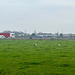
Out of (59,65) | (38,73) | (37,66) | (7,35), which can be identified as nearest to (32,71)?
(38,73)

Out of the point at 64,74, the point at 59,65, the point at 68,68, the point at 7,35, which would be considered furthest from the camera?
the point at 7,35

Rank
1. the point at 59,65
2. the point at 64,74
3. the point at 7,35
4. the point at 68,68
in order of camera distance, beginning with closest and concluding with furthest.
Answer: the point at 64,74 < the point at 68,68 < the point at 59,65 < the point at 7,35

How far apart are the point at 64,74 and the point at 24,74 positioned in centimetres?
231

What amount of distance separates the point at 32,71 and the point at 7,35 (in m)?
108

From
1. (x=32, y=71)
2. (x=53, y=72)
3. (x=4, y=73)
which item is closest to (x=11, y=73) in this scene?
(x=4, y=73)

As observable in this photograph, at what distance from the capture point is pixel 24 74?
13.4m

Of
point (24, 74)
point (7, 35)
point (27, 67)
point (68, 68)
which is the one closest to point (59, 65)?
point (68, 68)

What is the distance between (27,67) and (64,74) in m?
3.01

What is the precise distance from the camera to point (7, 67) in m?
15.3

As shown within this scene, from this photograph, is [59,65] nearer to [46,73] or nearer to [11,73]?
[46,73]

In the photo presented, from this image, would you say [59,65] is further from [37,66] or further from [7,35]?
[7,35]

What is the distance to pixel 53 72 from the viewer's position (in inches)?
544

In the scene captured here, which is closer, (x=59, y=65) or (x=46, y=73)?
(x=46, y=73)

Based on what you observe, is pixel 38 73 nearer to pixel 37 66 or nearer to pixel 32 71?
pixel 32 71
